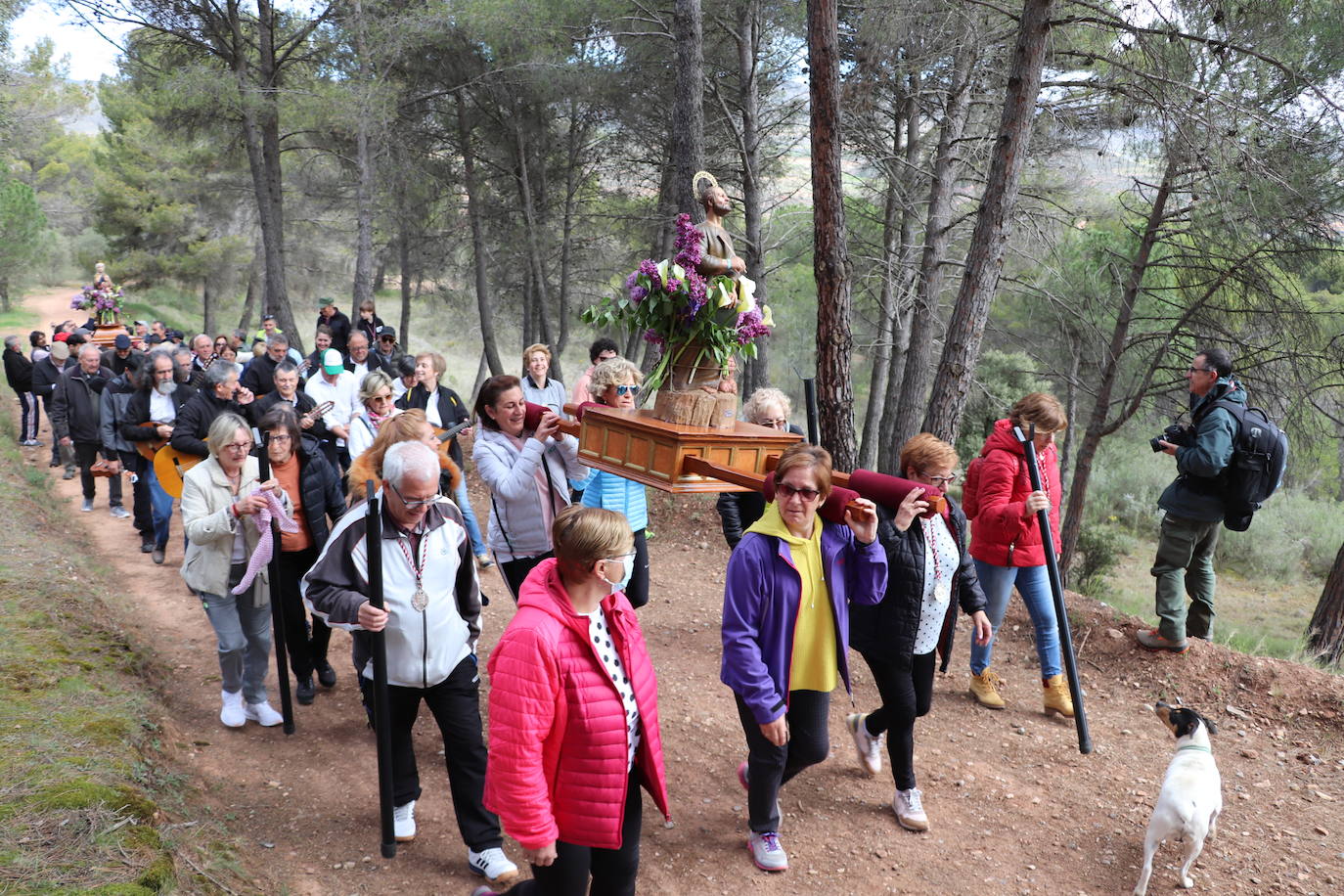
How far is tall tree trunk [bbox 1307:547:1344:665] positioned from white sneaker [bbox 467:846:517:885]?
7.23 m

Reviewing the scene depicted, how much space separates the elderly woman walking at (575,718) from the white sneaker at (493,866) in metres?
0.89

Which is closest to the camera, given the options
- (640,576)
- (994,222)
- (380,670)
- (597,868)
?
(597,868)

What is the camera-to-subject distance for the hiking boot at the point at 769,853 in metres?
3.88

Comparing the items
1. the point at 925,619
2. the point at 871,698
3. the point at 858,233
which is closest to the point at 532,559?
the point at 925,619

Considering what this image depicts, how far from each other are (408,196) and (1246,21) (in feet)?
56.1

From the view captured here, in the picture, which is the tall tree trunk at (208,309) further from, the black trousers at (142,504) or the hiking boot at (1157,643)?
the hiking boot at (1157,643)

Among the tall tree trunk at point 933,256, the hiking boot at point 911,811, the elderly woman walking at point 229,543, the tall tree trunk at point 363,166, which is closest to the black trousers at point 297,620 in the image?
the elderly woman walking at point 229,543

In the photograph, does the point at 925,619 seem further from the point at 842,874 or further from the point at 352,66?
the point at 352,66

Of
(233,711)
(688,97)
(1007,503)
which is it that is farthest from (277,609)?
(688,97)

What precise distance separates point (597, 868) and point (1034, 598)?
3758 mm

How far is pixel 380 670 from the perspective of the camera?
10.5 feet

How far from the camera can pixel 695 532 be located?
384 inches

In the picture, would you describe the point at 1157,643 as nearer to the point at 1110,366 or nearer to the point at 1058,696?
the point at 1058,696

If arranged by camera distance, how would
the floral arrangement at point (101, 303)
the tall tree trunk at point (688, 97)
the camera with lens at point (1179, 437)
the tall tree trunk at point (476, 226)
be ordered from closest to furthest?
the camera with lens at point (1179, 437)
the tall tree trunk at point (688, 97)
the floral arrangement at point (101, 303)
the tall tree trunk at point (476, 226)
